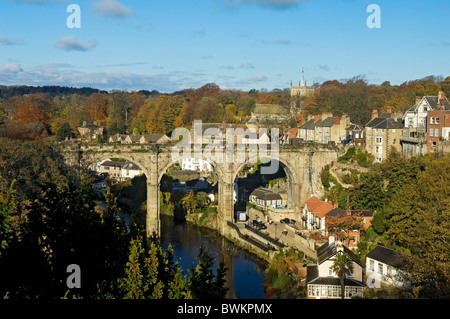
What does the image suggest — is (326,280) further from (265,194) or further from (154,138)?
(154,138)

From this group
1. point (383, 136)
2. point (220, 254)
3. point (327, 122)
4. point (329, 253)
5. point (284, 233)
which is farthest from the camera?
point (327, 122)

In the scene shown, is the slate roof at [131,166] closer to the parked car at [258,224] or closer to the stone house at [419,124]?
the parked car at [258,224]

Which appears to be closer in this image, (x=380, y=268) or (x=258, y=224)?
(x=380, y=268)

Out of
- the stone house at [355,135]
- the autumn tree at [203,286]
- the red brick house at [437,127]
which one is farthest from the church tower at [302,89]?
the autumn tree at [203,286]

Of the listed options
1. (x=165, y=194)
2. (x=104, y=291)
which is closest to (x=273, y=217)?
(x=165, y=194)

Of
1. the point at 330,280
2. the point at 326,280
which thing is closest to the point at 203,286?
the point at 326,280

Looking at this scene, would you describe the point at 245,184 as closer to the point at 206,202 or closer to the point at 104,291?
the point at 206,202
